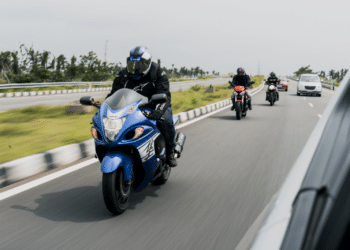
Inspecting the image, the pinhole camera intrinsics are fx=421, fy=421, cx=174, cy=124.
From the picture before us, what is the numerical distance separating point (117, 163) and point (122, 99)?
73 centimetres

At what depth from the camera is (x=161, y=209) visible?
4406 millimetres

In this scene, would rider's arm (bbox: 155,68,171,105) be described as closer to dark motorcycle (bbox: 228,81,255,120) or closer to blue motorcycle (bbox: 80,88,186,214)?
blue motorcycle (bbox: 80,88,186,214)

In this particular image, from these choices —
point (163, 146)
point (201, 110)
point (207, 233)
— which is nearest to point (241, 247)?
point (207, 233)

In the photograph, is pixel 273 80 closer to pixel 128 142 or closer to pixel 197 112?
pixel 197 112

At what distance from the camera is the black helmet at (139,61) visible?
460 cm

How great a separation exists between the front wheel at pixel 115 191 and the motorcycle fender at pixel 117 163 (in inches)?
2.5

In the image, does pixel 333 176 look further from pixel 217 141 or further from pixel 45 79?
pixel 45 79

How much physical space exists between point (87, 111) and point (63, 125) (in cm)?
305

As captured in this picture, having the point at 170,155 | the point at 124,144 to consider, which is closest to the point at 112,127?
the point at 124,144

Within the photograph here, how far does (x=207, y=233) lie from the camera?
3689mm

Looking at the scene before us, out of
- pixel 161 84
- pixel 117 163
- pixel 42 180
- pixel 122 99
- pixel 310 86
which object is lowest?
pixel 310 86

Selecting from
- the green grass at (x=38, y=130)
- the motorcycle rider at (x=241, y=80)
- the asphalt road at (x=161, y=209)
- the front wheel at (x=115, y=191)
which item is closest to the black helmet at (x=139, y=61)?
the front wheel at (x=115, y=191)

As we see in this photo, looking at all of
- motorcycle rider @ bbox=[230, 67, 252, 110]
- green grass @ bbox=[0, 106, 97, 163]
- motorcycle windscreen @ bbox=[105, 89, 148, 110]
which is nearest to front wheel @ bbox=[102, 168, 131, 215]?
motorcycle windscreen @ bbox=[105, 89, 148, 110]

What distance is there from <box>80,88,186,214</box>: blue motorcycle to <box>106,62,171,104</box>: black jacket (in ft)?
1.26
